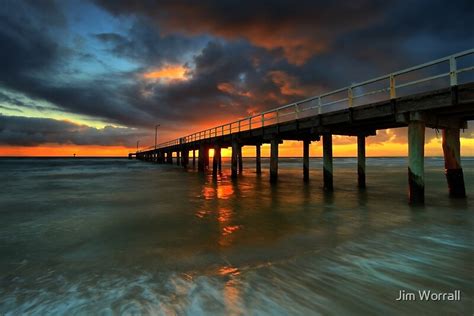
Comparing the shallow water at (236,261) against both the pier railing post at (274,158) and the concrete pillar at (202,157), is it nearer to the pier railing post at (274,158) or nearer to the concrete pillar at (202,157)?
the pier railing post at (274,158)

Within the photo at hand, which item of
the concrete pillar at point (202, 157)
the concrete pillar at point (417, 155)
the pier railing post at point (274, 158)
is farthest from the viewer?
the concrete pillar at point (202, 157)

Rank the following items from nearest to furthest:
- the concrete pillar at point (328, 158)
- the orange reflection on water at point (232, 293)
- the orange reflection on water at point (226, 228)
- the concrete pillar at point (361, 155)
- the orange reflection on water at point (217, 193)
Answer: the orange reflection on water at point (232, 293) → the orange reflection on water at point (226, 228) → the orange reflection on water at point (217, 193) → the concrete pillar at point (328, 158) → the concrete pillar at point (361, 155)

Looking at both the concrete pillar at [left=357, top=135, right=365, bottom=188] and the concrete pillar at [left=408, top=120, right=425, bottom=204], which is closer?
the concrete pillar at [left=408, top=120, right=425, bottom=204]

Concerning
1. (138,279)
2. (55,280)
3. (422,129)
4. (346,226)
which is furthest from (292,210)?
(55,280)

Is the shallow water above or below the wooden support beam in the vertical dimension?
below

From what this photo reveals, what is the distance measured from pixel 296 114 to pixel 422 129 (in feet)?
22.6

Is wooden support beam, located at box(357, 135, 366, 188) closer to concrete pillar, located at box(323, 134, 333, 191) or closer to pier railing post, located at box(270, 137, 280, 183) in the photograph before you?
concrete pillar, located at box(323, 134, 333, 191)

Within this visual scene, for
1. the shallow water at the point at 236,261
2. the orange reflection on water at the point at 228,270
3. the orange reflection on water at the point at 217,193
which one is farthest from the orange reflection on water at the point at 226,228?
the orange reflection on water at the point at 217,193

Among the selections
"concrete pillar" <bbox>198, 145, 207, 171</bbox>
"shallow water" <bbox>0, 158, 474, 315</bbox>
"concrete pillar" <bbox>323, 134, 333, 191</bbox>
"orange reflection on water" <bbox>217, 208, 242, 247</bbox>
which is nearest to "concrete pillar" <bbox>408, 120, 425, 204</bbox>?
"shallow water" <bbox>0, 158, 474, 315</bbox>

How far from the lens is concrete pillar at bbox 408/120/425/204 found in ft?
29.2

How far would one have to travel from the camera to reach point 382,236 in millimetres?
5867

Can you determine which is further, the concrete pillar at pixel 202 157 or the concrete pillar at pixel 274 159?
the concrete pillar at pixel 202 157

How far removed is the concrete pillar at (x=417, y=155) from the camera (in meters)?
8.91

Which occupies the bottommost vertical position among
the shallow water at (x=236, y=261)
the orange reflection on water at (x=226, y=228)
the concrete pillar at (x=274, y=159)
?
the orange reflection on water at (x=226, y=228)
